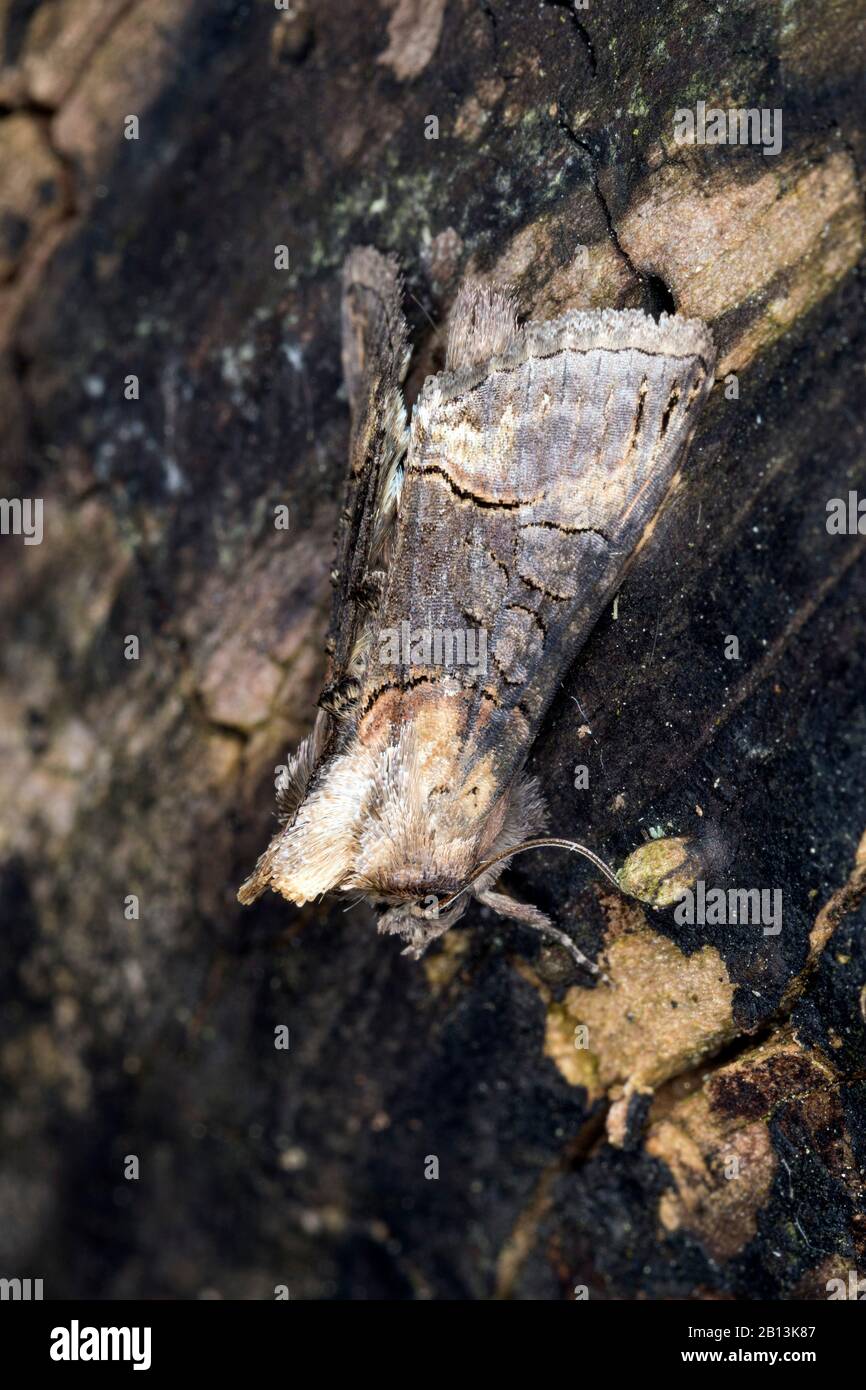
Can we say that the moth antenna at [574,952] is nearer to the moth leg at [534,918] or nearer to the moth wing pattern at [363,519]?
the moth leg at [534,918]

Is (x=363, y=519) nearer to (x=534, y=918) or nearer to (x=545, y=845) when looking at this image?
(x=545, y=845)

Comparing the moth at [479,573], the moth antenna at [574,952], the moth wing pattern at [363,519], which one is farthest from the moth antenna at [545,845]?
the moth wing pattern at [363,519]

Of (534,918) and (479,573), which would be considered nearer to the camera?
(479,573)

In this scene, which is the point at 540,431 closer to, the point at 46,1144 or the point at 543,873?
the point at 543,873

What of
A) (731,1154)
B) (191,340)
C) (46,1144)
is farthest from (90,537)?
(731,1154)

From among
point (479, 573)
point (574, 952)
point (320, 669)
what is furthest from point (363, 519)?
point (574, 952)

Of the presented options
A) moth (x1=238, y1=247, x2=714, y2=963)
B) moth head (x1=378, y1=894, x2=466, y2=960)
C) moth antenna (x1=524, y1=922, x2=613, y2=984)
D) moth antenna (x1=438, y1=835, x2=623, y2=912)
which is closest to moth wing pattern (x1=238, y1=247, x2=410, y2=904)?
moth (x1=238, y1=247, x2=714, y2=963)
